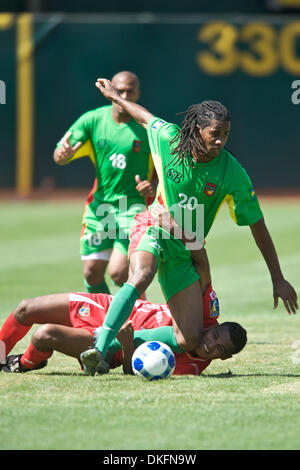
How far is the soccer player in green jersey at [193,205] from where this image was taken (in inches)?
253

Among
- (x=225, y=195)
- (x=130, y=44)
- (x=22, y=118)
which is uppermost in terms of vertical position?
(x=130, y=44)

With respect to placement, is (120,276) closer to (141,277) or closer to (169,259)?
(169,259)

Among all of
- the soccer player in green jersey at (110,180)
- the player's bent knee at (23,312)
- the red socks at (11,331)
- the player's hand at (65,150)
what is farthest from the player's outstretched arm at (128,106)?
the red socks at (11,331)

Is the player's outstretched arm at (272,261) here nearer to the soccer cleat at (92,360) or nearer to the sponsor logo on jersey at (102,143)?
the soccer cleat at (92,360)

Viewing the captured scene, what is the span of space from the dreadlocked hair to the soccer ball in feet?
4.73

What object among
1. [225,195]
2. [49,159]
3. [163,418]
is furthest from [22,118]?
[163,418]

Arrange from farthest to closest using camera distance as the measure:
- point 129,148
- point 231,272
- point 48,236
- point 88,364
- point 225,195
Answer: point 48,236 < point 231,272 < point 129,148 < point 225,195 < point 88,364

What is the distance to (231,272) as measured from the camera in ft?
43.1

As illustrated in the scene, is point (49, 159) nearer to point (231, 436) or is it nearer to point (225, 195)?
point (225, 195)

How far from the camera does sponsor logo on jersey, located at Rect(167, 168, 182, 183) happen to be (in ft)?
21.6

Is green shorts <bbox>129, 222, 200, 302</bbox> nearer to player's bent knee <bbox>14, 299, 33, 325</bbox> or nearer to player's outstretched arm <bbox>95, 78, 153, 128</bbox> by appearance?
player's bent knee <bbox>14, 299, 33, 325</bbox>

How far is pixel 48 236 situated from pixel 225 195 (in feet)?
34.2

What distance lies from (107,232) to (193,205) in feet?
7.43

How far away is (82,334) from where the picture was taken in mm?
6234
